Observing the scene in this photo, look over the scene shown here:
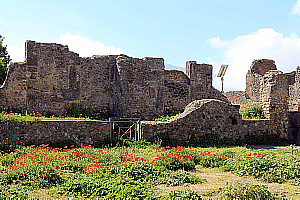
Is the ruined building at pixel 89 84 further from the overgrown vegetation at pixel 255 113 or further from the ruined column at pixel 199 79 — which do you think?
the overgrown vegetation at pixel 255 113

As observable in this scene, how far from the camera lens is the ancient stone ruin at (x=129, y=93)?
15.8 metres

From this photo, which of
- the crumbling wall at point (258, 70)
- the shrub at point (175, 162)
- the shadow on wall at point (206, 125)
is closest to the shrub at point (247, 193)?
the shrub at point (175, 162)

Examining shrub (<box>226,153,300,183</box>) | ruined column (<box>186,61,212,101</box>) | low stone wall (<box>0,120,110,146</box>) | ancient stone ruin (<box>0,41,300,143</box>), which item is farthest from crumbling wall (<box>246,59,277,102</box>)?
shrub (<box>226,153,300,183</box>)

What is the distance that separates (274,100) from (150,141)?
26.6ft

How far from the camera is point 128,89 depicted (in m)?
17.8

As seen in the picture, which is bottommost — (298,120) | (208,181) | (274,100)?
(208,181)

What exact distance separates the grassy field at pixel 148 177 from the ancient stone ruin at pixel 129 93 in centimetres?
511

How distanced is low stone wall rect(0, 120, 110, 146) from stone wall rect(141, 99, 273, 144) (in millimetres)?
2241

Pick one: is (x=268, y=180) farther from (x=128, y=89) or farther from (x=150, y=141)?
(x=128, y=89)

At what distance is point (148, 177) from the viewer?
7.84 m

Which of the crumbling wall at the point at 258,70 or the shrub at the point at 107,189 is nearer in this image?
the shrub at the point at 107,189

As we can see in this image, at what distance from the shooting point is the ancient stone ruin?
51.8 feet

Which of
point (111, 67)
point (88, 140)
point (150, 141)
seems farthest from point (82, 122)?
point (111, 67)

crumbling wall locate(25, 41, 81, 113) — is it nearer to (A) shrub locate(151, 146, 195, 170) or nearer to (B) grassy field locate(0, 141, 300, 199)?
(B) grassy field locate(0, 141, 300, 199)
